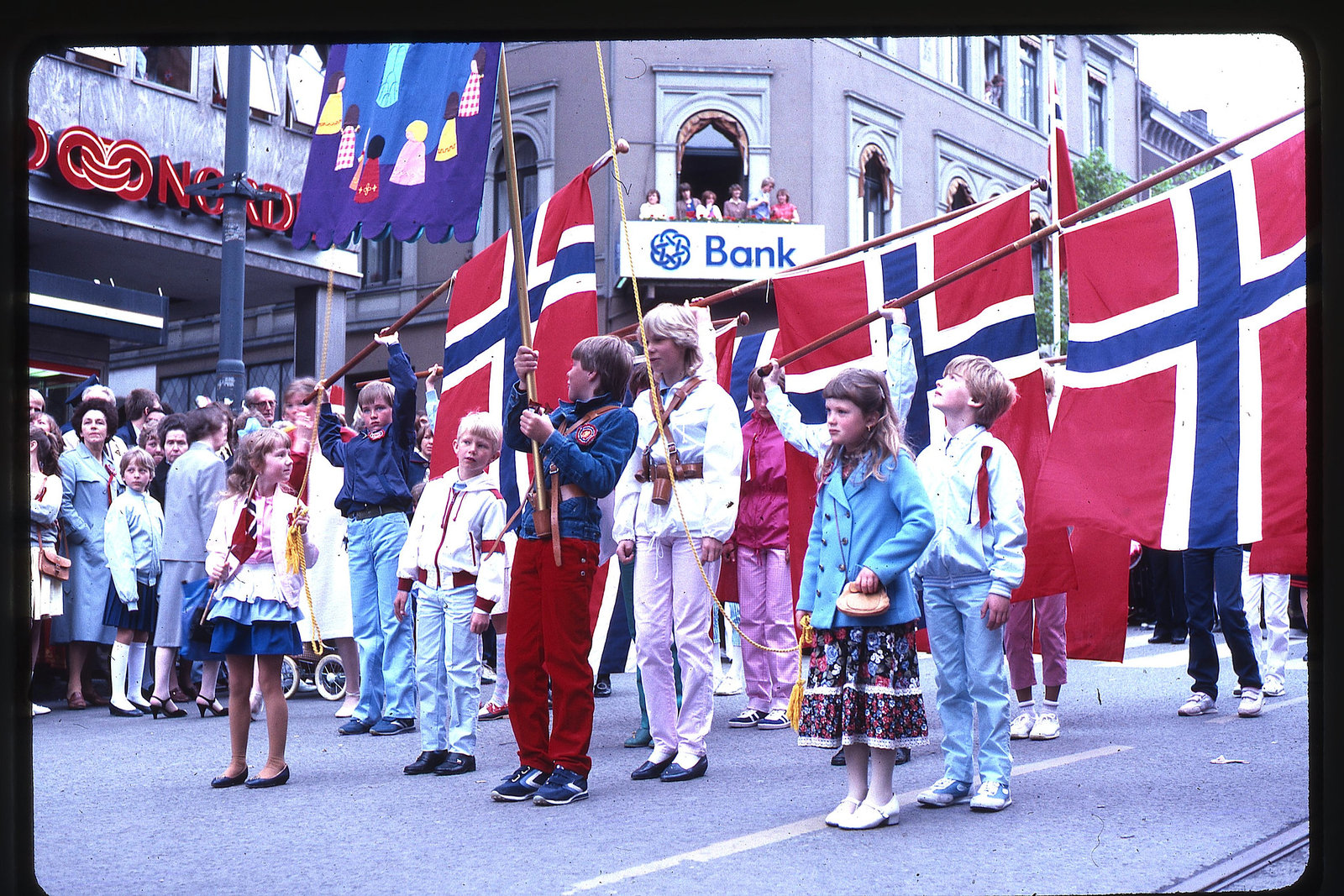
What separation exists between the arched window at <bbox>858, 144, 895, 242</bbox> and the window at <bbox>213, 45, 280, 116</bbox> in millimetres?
12049

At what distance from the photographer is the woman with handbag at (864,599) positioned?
4.85 m

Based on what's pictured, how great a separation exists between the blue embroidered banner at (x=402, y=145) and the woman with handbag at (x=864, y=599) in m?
2.13

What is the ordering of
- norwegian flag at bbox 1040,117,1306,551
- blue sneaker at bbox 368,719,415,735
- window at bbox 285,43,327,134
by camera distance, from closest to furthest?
norwegian flag at bbox 1040,117,1306,551 → blue sneaker at bbox 368,719,415,735 → window at bbox 285,43,327,134

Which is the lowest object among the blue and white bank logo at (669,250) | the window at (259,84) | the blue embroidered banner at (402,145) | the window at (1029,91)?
the blue embroidered banner at (402,145)

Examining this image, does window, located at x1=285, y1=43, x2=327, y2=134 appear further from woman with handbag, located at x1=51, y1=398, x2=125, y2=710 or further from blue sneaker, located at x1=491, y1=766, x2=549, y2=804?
blue sneaker, located at x1=491, y1=766, x2=549, y2=804

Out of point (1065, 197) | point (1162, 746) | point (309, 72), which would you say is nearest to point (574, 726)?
point (1162, 746)

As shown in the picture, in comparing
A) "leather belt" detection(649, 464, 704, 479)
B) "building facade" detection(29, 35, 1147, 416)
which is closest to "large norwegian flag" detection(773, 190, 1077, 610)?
"leather belt" detection(649, 464, 704, 479)

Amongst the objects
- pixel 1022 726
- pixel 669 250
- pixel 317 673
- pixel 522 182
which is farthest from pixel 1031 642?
pixel 522 182

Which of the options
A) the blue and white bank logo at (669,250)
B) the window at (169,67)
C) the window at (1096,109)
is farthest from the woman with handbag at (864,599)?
the window at (1096,109)

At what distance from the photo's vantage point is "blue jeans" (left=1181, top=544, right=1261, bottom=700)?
763cm

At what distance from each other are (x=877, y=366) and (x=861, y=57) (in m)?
19.8

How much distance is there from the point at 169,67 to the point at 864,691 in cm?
1538

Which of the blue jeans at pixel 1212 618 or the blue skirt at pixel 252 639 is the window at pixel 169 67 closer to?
the blue skirt at pixel 252 639

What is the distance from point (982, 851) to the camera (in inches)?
171
